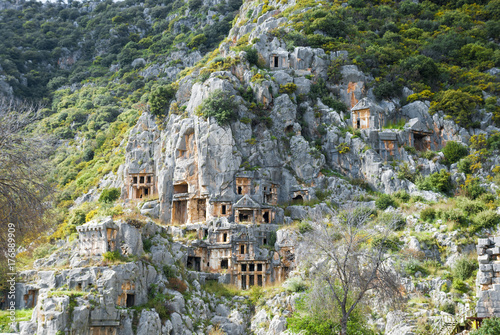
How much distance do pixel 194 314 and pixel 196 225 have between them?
44.2ft

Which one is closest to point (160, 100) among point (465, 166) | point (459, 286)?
point (465, 166)

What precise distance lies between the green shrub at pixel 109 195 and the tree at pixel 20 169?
4349 cm

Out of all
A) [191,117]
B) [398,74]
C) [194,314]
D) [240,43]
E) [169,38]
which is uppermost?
[169,38]

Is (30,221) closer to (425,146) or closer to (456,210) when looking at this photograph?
(456,210)

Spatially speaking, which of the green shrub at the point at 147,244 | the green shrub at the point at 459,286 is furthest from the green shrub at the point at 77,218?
the green shrub at the point at 459,286

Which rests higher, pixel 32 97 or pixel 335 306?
pixel 32 97

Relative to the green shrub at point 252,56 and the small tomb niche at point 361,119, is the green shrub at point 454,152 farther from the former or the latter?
the green shrub at point 252,56

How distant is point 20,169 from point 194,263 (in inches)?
1439

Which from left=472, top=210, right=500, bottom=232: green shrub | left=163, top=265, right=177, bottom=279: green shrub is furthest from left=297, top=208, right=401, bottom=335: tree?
left=163, top=265, right=177, bottom=279: green shrub

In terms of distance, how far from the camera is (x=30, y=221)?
21938mm

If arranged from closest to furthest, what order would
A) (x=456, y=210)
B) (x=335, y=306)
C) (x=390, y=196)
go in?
(x=335, y=306) < (x=456, y=210) < (x=390, y=196)

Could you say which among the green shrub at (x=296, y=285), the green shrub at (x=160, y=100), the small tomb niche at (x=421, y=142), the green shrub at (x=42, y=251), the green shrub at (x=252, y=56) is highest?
the green shrub at (x=252, y=56)

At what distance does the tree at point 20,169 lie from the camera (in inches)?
771

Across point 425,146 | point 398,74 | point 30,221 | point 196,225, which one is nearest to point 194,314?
point 196,225
